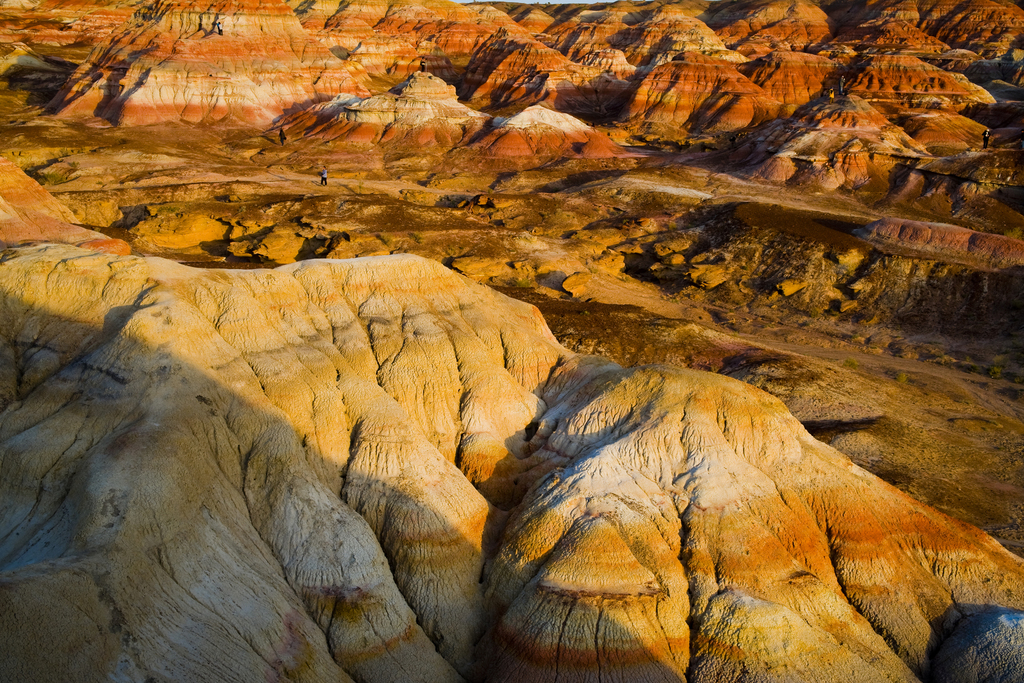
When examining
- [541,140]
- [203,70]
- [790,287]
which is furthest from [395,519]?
[203,70]

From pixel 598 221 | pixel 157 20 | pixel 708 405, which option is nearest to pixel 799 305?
pixel 598 221

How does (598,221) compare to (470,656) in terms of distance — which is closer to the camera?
(470,656)

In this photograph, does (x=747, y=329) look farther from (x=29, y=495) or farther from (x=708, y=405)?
(x=29, y=495)

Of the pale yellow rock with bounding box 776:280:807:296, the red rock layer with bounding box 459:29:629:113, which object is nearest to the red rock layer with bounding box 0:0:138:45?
the red rock layer with bounding box 459:29:629:113

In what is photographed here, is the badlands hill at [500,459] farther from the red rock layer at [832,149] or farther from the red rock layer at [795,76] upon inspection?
the red rock layer at [795,76]

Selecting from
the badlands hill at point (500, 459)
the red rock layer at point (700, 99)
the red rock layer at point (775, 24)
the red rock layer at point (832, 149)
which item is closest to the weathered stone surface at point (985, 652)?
the badlands hill at point (500, 459)

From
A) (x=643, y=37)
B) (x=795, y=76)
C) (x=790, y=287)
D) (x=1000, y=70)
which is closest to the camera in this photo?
(x=790, y=287)

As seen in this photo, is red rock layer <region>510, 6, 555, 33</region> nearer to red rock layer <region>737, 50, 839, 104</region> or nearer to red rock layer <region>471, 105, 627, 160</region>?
red rock layer <region>737, 50, 839, 104</region>

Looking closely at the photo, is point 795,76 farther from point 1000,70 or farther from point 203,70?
point 203,70
